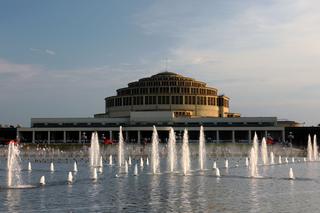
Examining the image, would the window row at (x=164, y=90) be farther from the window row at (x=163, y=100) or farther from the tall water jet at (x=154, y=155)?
the tall water jet at (x=154, y=155)


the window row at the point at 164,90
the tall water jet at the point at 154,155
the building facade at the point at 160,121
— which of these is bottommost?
the tall water jet at the point at 154,155

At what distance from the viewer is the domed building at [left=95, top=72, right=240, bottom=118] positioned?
520 feet

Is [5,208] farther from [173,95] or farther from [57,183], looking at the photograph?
[173,95]

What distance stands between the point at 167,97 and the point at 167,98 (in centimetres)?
31

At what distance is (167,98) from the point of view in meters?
158

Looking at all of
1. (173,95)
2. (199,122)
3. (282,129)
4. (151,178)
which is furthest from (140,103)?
(151,178)

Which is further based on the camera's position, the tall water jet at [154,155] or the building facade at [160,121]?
the building facade at [160,121]

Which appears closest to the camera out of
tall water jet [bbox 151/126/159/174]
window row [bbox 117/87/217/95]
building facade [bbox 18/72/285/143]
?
tall water jet [bbox 151/126/159/174]

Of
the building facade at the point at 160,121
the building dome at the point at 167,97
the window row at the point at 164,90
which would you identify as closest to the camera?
the building facade at the point at 160,121

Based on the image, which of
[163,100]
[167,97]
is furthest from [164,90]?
[163,100]

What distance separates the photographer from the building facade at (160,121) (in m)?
144

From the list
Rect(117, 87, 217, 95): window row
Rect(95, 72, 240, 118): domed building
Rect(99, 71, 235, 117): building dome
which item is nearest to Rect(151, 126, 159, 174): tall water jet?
Rect(95, 72, 240, 118): domed building

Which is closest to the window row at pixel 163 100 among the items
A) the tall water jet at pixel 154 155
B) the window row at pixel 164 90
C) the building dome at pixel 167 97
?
the building dome at pixel 167 97

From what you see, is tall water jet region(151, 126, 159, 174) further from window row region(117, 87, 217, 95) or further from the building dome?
window row region(117, 87, 217, 95)
